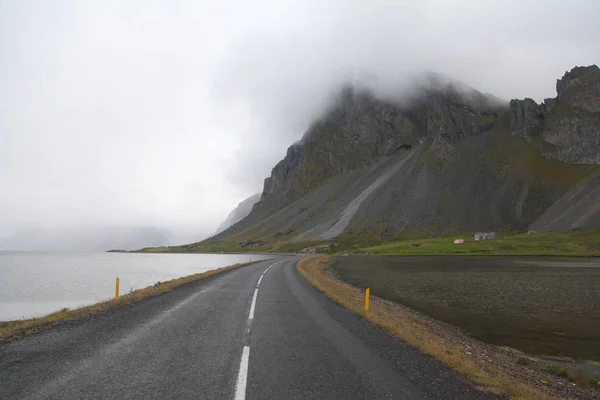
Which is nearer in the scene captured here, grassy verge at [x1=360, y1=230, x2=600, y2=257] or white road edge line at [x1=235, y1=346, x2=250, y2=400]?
white road edge line at [x1=235, y1=346, x2=250, y2=400]

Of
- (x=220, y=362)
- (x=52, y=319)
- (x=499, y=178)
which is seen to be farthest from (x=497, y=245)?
(x=220, y=362)

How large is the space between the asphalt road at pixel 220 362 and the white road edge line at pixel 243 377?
0.02 meters

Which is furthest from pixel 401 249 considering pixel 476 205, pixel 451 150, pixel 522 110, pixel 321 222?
pixel 522 110

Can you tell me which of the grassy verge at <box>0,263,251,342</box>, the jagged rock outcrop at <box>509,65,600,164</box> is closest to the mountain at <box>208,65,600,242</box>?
the jagged rock outcrop at <box>509,65,600,164</box>

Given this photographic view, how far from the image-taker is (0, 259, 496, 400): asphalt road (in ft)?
25.7

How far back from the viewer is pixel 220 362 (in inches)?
382

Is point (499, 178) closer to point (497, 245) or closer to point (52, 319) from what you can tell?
point (497, 245)

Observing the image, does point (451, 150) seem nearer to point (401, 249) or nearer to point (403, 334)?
point (401, 249)

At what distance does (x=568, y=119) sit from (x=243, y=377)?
21185 cm

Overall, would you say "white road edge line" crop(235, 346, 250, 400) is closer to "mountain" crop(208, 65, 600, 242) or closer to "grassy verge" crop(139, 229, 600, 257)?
"grassy verge" crop(139, 229, 600, 257)

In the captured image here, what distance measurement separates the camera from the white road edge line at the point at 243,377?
743 centimetres

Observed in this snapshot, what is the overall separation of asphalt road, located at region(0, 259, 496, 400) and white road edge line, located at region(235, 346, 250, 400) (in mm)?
25

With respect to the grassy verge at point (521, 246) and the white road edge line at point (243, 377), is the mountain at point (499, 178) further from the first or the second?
the white road edge line at point (243, 377)

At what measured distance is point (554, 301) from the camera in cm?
2769
